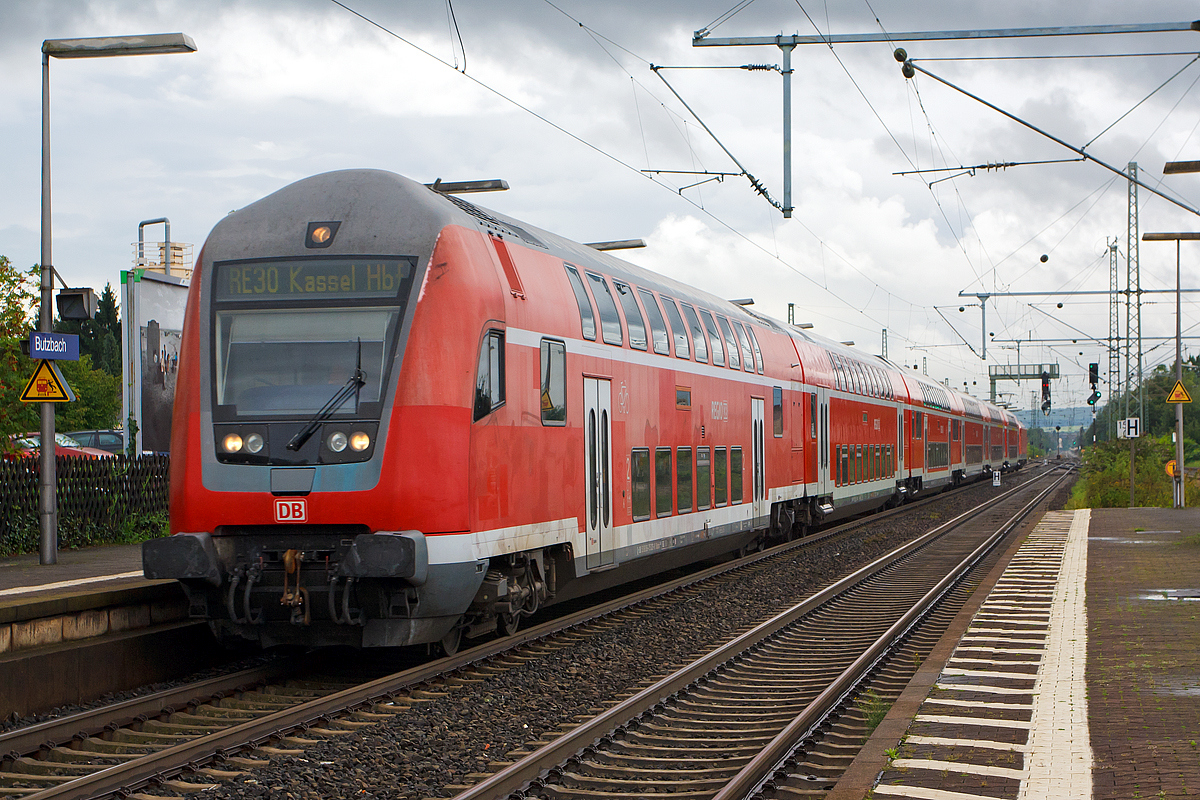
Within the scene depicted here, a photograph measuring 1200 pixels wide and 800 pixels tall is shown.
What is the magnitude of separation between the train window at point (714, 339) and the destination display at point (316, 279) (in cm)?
782

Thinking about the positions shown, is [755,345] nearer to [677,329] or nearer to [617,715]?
[677,329]

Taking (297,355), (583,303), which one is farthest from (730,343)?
(297,355)

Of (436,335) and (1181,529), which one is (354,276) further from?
(1181,529)

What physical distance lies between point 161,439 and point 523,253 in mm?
10943

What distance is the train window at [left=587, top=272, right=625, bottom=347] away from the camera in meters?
12.9

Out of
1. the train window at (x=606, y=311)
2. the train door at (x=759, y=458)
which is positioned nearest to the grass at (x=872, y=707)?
the train window at (x=606, y=311)

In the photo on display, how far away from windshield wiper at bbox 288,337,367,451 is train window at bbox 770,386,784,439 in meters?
11.7

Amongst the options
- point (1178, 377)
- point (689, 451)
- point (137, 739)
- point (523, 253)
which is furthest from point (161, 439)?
point (1178, 377)

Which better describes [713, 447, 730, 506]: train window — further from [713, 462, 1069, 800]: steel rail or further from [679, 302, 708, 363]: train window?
[713, 462, 1069, 800]: steel rail

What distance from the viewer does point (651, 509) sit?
14109 millimetres

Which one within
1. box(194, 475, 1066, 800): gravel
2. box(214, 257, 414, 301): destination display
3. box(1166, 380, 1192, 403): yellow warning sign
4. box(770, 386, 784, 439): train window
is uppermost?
box(214, 257, 414, 301): destination display

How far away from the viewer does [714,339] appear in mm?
17047

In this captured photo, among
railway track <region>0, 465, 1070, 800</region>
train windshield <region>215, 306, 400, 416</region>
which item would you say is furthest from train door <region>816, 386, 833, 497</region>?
train windshield <region>215, 306, 400, 416</region>

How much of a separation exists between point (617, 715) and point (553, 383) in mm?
3966
